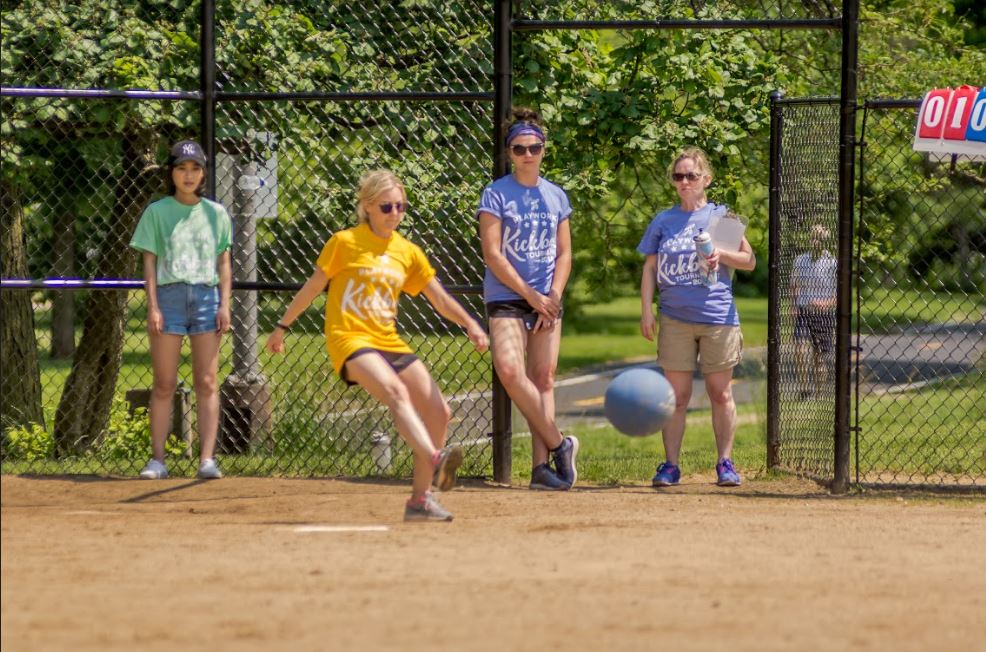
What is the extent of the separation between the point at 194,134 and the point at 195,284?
2.88 meters

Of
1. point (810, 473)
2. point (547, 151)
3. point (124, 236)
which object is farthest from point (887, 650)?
point (124, 236)

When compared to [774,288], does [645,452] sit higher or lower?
lower

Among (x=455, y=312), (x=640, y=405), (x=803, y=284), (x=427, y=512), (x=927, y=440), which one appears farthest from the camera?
(x=927, y=440)

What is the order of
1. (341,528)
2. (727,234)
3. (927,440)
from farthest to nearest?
(927,440) < (727,234) < (341,528)

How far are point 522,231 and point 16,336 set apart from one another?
591cm

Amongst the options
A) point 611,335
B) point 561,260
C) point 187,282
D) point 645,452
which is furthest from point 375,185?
point 611,335

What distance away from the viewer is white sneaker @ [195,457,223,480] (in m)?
8.17

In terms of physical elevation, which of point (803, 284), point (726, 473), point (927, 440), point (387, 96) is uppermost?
point (387, 96)

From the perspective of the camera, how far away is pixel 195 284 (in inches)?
317

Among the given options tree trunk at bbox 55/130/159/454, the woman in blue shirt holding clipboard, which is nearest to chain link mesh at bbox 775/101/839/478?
the woman in blue shirt holding clipboard

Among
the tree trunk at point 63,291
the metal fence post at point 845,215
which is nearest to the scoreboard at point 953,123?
the metal fence post at point 845,215

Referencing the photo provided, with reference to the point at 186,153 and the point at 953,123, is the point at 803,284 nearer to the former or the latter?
the point at 953,123

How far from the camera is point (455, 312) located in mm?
7148

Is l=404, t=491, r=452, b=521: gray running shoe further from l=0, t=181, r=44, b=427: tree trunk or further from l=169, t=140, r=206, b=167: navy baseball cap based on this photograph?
l=0, t=181, r=44, b=427: tree trunk
